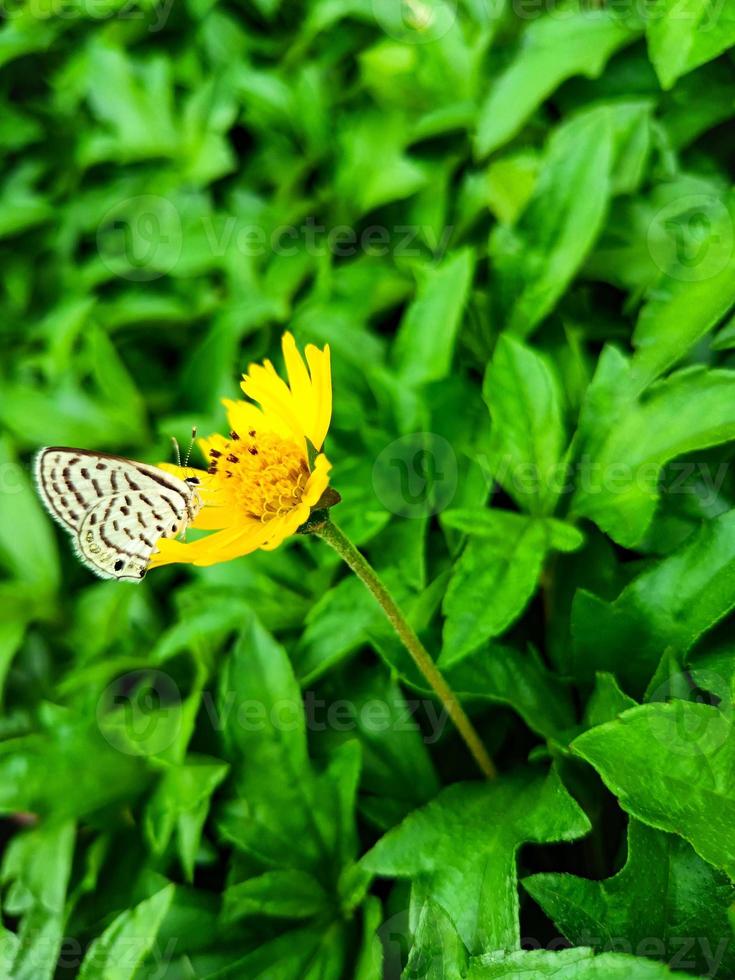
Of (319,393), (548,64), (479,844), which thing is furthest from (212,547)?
(548,64)

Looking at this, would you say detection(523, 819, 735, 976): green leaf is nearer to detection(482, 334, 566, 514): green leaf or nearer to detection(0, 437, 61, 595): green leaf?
detection(482, 334, 566, 514): green leaf

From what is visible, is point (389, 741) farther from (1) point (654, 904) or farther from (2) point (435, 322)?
(2) point (435, 322)

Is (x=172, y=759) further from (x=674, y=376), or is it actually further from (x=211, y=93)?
(x=211, y=93)

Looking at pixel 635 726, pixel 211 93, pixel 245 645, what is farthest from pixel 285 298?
pixel 635 726

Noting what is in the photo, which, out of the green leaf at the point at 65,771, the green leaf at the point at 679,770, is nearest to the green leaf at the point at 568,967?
→ the green leaf at the point at 679,770

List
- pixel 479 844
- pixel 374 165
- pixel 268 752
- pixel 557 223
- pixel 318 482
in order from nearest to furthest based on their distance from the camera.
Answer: pixel 318 482
pixel 479 844
pixel 268 752
pixel 557 223
pixel 374 165

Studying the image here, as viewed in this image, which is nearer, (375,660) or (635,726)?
(635,726)
